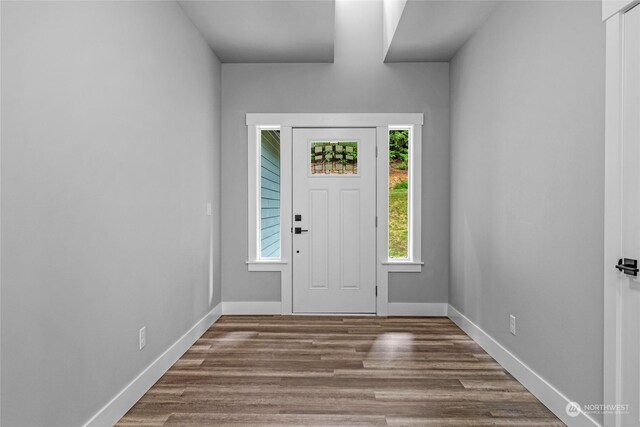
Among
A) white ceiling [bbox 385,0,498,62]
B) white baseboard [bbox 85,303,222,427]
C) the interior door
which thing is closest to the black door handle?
the interior door

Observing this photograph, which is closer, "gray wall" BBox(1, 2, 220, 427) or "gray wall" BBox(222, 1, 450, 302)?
"gray wall" BBox(1, 2, 220, 427)

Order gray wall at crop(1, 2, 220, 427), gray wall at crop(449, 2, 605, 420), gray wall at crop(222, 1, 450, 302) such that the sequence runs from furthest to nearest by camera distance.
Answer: gray wall at crop(222, 1, 450, 302), gray wall at crop(449, 2, 605, 420), gray wall at crop(1, 2, 220, 427)

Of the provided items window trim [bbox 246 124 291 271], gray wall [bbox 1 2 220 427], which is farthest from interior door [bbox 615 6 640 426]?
window trim [bbox 246 124 291 271]

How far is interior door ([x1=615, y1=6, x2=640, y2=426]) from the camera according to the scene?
5.80ft

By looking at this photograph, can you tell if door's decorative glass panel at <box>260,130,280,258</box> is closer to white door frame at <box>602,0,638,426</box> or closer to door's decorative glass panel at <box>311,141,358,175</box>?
door's decorative glass panel at <box>311,141,358,175</box>

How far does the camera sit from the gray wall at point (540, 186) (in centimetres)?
205

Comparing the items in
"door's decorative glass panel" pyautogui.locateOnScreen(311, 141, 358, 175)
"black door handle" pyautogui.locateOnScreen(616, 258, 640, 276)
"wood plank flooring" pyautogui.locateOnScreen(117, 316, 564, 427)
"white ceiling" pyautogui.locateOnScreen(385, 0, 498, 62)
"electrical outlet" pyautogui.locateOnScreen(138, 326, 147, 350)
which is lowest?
"wood plank flooring" pyautogui.locateOnScreen(117, 316, 564, 427)

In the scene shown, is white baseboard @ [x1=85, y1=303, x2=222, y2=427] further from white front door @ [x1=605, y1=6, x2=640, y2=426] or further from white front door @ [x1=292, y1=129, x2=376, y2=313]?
white front door @ [x1=605, y1=6, x2=640, y2=426]

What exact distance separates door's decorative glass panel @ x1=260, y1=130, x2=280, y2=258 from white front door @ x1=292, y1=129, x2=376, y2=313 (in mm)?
296

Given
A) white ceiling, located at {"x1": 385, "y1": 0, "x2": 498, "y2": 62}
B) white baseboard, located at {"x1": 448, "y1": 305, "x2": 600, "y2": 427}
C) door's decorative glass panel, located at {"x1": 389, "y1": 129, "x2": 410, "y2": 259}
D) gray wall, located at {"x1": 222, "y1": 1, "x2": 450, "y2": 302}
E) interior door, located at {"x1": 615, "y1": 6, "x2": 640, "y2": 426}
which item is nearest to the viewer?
interior door, located at {"x1": 615, "y1": 6, "x2": 640, "y2": 426}

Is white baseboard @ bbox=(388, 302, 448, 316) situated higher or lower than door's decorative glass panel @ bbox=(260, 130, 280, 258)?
lower

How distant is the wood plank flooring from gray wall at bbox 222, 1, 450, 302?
713 millimetres

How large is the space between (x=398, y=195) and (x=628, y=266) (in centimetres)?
282

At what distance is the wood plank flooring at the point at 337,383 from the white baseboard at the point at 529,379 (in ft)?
0.16
